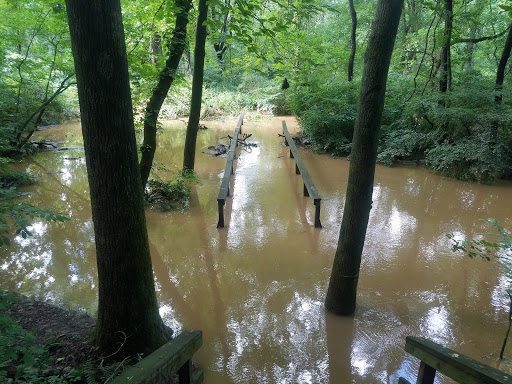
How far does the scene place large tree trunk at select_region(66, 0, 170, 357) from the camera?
244cm

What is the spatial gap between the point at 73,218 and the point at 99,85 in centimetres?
597

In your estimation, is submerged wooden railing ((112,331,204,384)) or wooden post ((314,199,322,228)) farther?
wooden post ((314,199,322,228))

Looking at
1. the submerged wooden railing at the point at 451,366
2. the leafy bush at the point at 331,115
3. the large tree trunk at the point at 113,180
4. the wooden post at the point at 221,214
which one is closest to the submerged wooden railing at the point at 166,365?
the large tree trunk at the point at 113,180

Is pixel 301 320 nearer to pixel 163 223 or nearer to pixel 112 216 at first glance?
pixel 112 216

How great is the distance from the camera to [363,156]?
3.64 meters

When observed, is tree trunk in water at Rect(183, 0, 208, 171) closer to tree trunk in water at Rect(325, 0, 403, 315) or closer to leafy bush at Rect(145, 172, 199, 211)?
leafy bush at Rect(145, 172, 199, 211)

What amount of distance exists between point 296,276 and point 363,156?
2393 millimetres

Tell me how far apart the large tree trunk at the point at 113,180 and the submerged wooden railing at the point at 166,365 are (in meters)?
0.58

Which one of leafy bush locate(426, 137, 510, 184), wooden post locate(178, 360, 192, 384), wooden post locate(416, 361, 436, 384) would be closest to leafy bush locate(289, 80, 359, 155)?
leafy bush locate(426, 137, 510, 184)

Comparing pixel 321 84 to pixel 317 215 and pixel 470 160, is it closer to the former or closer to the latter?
pixel 470 160

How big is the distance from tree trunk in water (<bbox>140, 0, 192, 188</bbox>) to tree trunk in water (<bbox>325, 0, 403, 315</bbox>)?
439 centimetres

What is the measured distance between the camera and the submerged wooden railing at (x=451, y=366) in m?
1.93

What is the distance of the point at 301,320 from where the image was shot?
13.8ft

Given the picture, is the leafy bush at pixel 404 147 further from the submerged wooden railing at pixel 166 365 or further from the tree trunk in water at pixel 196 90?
the submerged wooden railing at pixel 166 365
